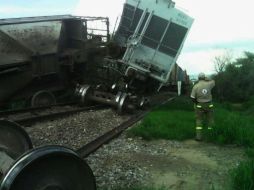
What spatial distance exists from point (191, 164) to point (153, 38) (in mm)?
9934

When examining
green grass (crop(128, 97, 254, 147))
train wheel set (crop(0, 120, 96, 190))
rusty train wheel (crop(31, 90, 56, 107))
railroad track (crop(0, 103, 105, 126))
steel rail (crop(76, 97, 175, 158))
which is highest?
train wheel set (crop(0, 120, 96, 190))

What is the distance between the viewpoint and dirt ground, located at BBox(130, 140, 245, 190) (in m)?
7.56

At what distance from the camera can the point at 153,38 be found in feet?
59.6

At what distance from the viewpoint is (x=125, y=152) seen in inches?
377

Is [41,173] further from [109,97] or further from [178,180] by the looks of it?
[109,97]

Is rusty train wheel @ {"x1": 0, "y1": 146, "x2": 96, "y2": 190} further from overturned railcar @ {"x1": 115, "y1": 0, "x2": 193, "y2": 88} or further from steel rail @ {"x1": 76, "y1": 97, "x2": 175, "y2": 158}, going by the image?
overturned railcar @ {"x1": 115, "y1": 0, "x2": 193, "y2": 88}

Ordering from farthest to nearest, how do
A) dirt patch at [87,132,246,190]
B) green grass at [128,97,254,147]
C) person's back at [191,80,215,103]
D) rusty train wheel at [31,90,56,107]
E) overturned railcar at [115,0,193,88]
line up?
overturned railcar at [115,0,193,88] < rusty train wheel at [31,90,56,107] < person's back at [191,80,215,103] < green grass at [128,97,254,147] < dirt patch at [87,132,246,190]

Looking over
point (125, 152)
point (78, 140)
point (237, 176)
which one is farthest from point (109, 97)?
point (237, 176)

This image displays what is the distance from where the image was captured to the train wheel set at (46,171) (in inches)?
172

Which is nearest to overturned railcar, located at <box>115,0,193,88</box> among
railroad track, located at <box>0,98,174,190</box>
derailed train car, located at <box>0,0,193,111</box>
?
derailed train car, located at <box>0,0,193,111</box>

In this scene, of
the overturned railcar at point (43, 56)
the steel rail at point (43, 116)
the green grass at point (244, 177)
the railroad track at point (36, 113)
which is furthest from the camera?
the overturned railcar at point (43, 56)

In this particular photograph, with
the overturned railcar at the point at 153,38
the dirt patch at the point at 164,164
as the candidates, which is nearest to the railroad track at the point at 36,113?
the dirt patch at the point at 164,164

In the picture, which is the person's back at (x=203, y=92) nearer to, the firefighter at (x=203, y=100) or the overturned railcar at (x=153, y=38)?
the firefighter at (x=203, y=100)

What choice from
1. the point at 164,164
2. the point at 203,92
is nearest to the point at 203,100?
the point at 203,92
